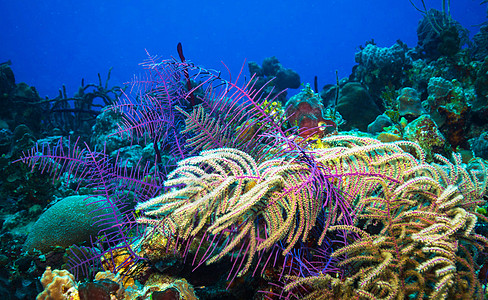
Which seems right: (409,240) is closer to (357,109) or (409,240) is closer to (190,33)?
(357,109)

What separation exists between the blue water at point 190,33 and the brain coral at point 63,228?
10613 cm

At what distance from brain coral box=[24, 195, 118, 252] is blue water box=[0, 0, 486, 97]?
348ft

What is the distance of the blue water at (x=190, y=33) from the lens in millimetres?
108938

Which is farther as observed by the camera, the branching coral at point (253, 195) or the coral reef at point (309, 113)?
the coral reef at point (309, 113)

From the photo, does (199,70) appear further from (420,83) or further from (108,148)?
(420,83)

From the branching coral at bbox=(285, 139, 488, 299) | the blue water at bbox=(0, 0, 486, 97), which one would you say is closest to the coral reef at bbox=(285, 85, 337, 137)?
the branching coral at bbox=(285, 139, 488, 299)

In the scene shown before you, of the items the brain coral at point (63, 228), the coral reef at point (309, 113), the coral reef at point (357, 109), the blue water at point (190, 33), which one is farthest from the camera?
the blue water at point (190, 33)

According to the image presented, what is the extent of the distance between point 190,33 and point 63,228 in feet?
469

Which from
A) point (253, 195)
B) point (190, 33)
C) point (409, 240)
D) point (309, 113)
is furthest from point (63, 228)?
point (190, 33)

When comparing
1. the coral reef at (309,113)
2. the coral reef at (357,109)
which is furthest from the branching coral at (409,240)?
the coral reef at (357,109)

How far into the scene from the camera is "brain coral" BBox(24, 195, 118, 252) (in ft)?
13.0

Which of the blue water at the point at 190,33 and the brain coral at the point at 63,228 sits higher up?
the blue water at the point at 190,33

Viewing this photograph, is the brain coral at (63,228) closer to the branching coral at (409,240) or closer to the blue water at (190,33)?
the branching coral at (409,240)

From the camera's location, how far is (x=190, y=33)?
129000 millimetres
